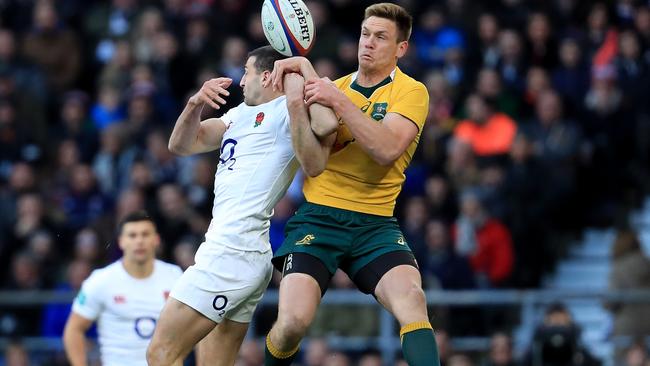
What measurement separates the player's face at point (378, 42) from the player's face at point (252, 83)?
657 millimetres

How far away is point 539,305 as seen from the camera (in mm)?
14062

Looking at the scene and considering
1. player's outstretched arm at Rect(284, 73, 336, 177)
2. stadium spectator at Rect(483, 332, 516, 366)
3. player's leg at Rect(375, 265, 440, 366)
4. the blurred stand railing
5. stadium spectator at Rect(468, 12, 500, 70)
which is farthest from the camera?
stadium spectator at Rect(468, 12, 500, 70)

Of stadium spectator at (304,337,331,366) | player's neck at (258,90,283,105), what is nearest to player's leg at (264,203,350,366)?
player's neck at (258,90,283,105)

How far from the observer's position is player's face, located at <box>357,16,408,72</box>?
8.92 metres

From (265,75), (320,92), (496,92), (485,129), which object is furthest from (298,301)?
(496,92)

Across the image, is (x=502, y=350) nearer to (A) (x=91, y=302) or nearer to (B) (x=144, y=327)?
(B) (x=144, y=327)

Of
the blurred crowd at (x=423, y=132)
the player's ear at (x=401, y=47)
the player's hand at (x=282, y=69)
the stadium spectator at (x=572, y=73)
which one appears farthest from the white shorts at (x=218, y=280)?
the stadium spectator at (x=572, y=73)

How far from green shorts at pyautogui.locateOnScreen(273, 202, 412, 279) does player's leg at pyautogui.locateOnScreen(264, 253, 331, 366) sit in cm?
8

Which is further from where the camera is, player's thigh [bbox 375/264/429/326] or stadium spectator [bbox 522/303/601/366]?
stadium spectator [bbox 522/303/601/366]

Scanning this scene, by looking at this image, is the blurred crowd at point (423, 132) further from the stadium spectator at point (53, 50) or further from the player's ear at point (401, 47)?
the player's ear at point (401, 47)

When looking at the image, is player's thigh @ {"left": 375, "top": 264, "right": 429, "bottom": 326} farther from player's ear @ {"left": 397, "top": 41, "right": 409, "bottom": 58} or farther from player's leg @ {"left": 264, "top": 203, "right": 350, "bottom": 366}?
player's ear @ {"left": 397, "top": 41, "right": 409, "bottom": 58}

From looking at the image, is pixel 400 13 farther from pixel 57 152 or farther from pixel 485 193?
pixel 57 152

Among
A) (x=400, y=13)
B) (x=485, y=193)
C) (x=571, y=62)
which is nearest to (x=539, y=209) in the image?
(x=485, y=193)

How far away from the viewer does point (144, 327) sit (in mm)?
10797
